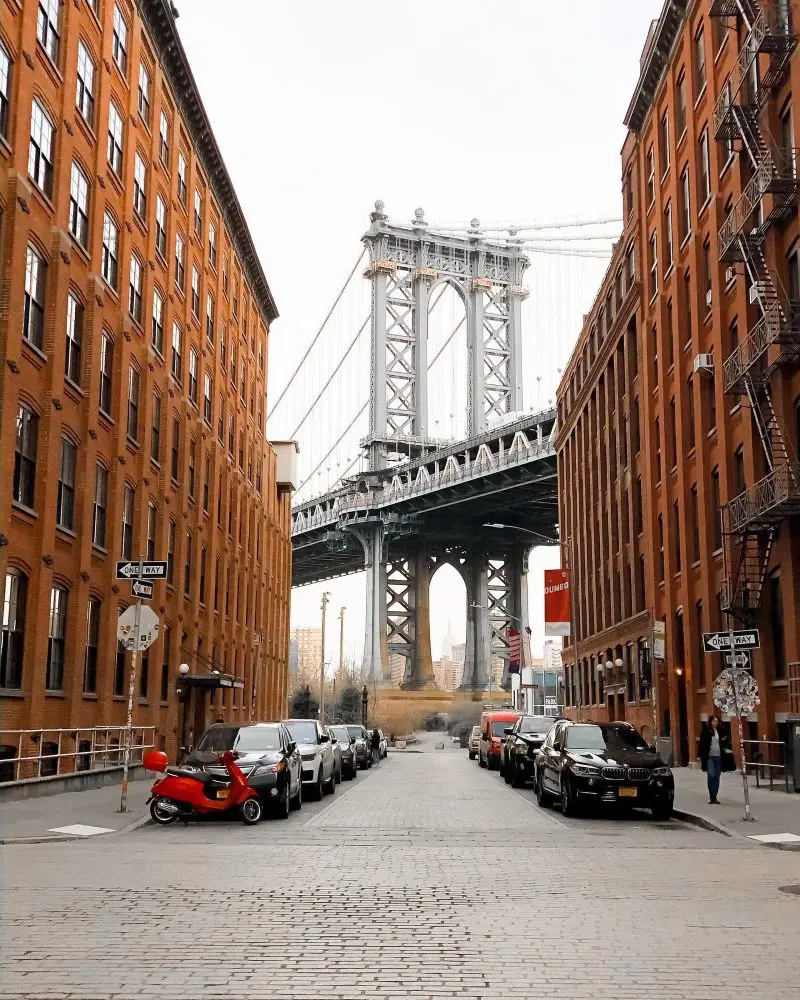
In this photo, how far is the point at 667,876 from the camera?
39.3 feet

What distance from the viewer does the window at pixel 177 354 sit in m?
39.2

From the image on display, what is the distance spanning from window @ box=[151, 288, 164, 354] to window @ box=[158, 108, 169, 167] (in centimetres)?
453

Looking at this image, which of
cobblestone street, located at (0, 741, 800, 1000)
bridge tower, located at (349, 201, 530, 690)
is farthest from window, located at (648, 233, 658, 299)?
bridge tower, located at (349, 201, 530, 690)

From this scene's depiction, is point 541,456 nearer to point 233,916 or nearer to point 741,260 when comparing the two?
point 741,260

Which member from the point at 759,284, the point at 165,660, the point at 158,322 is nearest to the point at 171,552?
the point at 165,660

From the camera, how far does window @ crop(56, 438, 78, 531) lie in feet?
88.0

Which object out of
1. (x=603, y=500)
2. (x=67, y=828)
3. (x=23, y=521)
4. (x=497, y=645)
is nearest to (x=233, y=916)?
(x=67, y=828)

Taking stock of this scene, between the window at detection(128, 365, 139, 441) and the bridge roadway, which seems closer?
the window at detection(128, 365, 139, 441)

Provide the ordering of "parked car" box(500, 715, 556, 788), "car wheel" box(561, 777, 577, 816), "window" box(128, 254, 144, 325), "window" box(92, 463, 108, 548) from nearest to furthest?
"car wheel" box(561, 777, 577, 816)
"parked car" box(500, 715, 556, 788)
"window" box(92, 463, 108, 548)
"window" box(128, 254, 144, 325)

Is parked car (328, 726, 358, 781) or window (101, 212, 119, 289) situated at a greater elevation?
window (101, 212, 119, 289)

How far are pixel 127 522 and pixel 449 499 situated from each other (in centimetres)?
5665

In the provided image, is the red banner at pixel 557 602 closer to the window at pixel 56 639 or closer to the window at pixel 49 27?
the window at pixel 56 639

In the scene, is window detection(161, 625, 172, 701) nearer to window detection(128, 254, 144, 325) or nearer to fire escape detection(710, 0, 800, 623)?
window detection(128, 254, 144, 325)

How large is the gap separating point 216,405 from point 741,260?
2312cm
